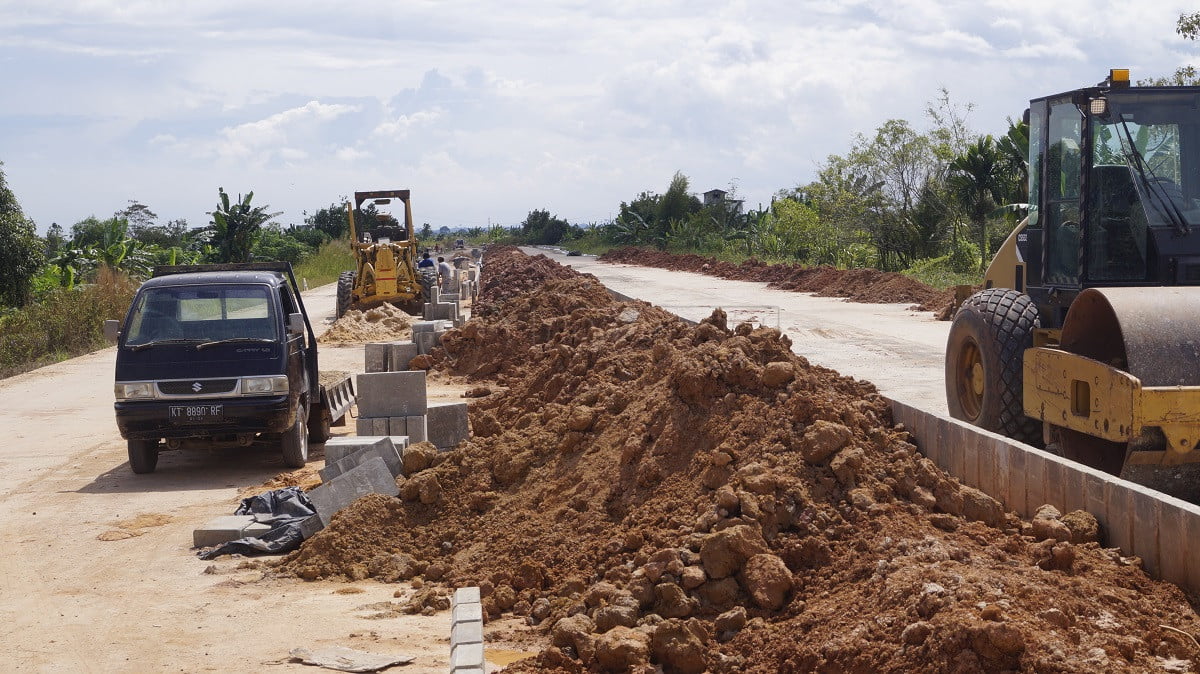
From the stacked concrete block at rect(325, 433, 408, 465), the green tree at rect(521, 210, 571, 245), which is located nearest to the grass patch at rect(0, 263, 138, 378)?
the stacked concrete block at rect(325, 433, 408, 465)

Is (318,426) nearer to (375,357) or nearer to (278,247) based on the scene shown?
(375,357)

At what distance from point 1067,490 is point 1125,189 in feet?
9.09

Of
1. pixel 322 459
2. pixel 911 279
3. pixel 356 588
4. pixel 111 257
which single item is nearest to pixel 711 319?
pixel 356 588

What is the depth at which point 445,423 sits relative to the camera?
439 inches

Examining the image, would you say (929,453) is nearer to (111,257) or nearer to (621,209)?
(111,257)

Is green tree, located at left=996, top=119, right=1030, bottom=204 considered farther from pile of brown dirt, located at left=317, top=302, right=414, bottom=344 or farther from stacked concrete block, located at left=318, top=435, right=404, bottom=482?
stacked concrete block, located at left=318, top=435, right=404, bottom=482

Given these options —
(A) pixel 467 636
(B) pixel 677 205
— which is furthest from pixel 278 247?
(A) pixel 467 636

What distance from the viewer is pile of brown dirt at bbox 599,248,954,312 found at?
28.5 m

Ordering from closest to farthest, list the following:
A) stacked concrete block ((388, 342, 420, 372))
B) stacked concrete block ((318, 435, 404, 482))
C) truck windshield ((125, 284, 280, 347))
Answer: stacked concrete block ((318, 435, 404, 482)) → truck windshield ((125, 284, 280, 347)) → stacked concrete block ((388, 342, 420, 372))

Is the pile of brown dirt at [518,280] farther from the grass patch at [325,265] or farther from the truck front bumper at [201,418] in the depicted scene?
the truck front bumper at [201,418]

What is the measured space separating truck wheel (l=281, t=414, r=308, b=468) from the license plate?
30.4 inches

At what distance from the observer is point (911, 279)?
101 feet

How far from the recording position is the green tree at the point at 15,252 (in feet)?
94.5

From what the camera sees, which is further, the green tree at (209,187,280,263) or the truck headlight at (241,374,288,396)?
the green tree at (209,187,280,263)
